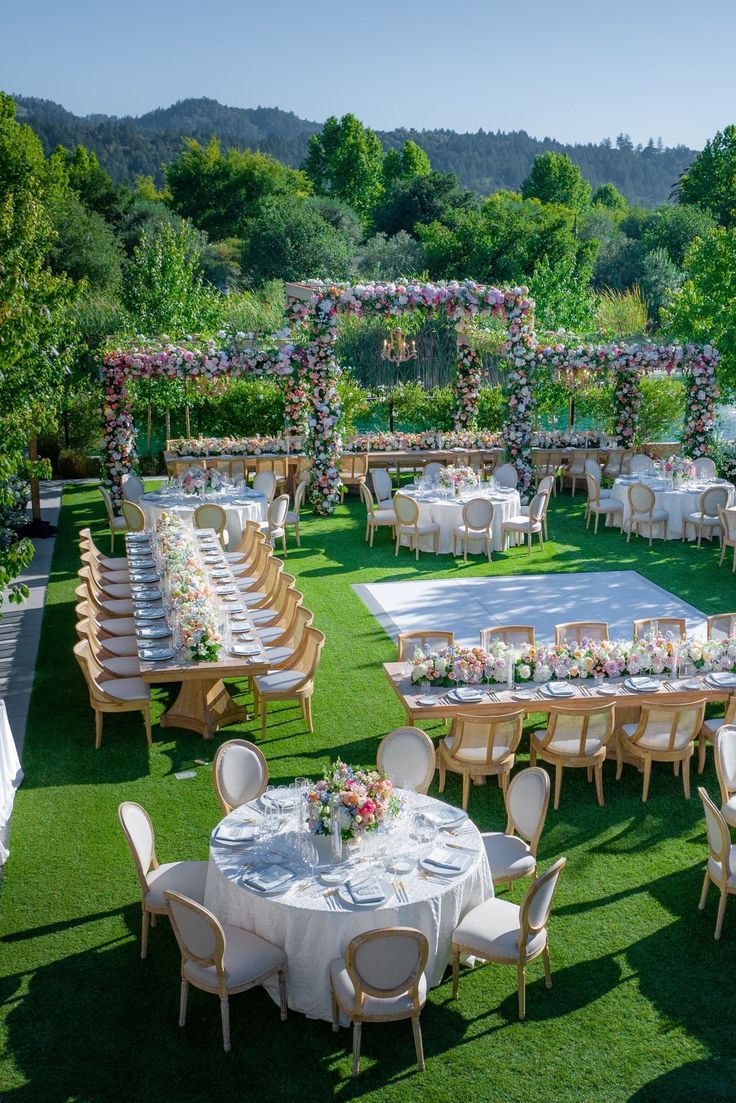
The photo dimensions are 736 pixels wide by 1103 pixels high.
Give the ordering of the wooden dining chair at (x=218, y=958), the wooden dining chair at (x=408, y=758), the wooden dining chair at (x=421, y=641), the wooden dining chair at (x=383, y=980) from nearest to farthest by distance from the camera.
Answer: the wooden dining chair at (x=383, y=980), the wooden dining chair at (x=218, y=958), the wooden dining chair at (x=408, y=758), the wooden dining chair at (x=421, y=641)

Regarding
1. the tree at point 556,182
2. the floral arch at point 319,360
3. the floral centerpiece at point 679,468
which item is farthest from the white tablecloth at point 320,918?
the tree at point 556,182

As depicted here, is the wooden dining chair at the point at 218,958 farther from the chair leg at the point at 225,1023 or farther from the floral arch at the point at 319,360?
the floral arch at the point at 319,360

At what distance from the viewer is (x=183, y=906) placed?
641cm

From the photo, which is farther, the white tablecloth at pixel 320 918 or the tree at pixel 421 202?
the tree at pixel 421 202

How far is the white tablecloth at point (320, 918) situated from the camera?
256 inches

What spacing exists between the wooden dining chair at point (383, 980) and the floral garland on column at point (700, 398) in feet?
60.2

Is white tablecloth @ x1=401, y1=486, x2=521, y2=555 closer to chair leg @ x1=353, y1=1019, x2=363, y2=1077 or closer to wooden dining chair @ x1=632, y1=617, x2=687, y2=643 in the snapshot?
wooden dining chair @ x1=632, y1=617, x2=687, y2=643

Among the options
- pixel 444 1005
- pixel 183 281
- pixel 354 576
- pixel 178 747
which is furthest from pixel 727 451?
pixel 444 1005

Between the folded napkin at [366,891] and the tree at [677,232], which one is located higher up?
the tree at [677,232]

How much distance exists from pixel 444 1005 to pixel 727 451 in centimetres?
1972

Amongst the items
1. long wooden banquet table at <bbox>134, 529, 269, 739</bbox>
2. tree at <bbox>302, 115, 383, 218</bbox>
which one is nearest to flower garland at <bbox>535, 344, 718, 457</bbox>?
long wooden banquet table at <bbox>134, 529, 269, 739</bbox>

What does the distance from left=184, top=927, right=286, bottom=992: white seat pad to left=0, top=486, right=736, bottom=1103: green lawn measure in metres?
0.41

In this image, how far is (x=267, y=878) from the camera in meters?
6.80

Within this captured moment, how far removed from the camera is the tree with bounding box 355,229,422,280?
56375 millimetres
